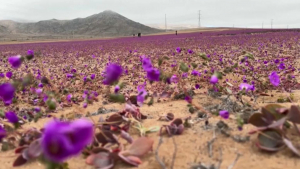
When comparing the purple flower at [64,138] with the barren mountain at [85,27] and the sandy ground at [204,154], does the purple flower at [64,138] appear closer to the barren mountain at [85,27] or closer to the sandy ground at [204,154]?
the sandy ground at [204,154]

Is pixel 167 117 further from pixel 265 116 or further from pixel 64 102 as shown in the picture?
pixel 64 102

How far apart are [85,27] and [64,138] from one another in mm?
124207

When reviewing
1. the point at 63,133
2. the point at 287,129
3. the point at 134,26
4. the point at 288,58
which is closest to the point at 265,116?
the point at 287,129

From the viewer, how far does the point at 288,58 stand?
922 centimetres

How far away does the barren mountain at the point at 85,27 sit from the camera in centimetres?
10825

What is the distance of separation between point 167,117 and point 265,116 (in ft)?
3.55

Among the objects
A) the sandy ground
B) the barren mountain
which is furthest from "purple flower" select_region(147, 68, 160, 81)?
the barren mountain

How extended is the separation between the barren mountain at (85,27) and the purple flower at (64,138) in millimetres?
101293

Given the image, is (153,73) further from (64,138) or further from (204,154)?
(64,138)

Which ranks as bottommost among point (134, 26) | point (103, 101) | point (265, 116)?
point (103, 101)

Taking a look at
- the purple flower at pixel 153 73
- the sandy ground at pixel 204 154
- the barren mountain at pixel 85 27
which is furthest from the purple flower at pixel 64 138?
the barren mountain at pixel 85 27

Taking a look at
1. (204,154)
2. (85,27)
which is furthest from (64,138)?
(85,27)

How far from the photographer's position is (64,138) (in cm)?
100

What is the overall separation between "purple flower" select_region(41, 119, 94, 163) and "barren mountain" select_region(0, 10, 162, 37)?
101 meters
